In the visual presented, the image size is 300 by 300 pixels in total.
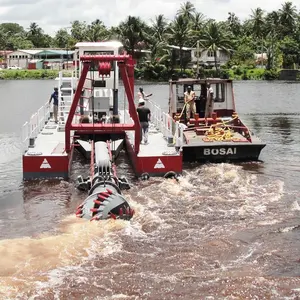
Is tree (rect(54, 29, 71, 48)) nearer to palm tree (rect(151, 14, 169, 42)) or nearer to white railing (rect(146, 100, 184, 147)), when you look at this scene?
palm tree (rect(151, 14, 169, 42))

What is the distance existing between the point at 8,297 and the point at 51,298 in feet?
2.12

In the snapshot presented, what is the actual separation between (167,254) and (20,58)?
134 m

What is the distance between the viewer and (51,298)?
917cm

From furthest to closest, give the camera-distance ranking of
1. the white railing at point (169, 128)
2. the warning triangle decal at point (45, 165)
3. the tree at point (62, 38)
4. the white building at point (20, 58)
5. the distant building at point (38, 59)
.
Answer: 1. the tree at point (62, 38)
2. the white building at point (20, 58)
3. the distant building at point (38, 59)
4. the white railing at point (169, 128)
5. the warning triangle decal at point (45, 165)

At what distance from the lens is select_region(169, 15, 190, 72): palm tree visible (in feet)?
307

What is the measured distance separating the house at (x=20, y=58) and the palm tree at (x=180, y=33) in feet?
172

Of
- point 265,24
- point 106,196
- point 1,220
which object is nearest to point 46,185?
point 1,220

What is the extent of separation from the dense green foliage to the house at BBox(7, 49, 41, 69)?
29.7 m

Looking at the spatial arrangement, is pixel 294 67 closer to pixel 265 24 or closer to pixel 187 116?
pixel 265 24

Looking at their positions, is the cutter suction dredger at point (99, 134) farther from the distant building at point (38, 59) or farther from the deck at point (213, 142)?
the distant building at point (38, 59)

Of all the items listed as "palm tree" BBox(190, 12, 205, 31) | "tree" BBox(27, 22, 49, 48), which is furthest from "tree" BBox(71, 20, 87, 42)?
"palm tree" BBox(190, 12, 205, 31)

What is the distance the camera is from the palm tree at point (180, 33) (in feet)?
307

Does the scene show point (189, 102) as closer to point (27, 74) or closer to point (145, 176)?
point (145, 176)

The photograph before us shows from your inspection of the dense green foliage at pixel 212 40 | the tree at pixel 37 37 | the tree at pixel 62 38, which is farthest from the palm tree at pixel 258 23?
the tree at pixel 37 37
